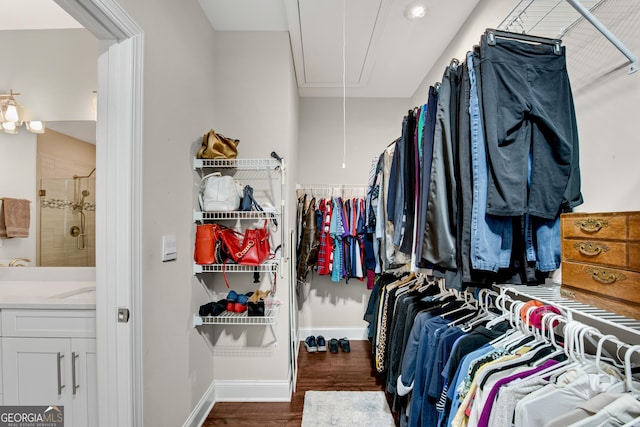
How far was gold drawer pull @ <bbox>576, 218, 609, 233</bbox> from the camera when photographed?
29.3 inches

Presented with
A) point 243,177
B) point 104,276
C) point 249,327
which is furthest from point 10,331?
point 243,177

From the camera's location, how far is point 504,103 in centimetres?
95

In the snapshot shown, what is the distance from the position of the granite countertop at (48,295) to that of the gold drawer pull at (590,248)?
6.13 ft

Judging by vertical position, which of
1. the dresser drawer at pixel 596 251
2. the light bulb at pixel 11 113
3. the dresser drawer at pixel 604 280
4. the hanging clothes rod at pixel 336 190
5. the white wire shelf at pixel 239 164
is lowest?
the dresser drawer at pixel 604 280

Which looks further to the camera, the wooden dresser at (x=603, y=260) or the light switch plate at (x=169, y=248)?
the light switch plate at (x=169, y=248)

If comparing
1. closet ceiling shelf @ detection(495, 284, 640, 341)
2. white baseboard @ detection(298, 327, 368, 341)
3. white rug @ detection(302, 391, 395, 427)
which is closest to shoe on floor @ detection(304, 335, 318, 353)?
white baseboard @ detection(298, 327, 368, 341)

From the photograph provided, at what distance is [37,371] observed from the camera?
1.26 metres

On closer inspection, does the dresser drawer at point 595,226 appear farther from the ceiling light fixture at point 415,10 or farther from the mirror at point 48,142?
the mirror at point 48,142

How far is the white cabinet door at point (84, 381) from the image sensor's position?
1.26 metres

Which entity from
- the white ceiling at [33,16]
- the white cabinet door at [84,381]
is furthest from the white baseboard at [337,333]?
the white ceiling at [33,16]

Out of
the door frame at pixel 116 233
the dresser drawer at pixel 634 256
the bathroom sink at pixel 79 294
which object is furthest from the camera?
the bathroom sink at pixel 79 294

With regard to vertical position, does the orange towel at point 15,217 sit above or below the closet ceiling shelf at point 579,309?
above

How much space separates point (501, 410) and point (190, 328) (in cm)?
168

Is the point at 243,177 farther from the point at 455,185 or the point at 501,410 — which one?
the point at 501,410
